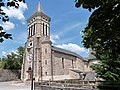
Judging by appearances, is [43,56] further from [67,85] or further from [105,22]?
[105,22]

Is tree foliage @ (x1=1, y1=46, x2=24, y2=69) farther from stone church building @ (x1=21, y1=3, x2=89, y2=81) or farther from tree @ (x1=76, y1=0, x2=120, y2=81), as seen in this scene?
tree @ (x1=76, y1=0, x2=120, y2=81)

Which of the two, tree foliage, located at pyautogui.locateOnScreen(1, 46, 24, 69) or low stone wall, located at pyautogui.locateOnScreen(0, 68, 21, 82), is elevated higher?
tree foliage, located at pyautogui.locateOnScreen(1, 46, 24, 69)

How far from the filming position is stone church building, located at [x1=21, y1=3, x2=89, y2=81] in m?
45.3

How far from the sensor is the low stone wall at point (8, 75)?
171 ft

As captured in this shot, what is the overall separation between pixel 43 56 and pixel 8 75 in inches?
504

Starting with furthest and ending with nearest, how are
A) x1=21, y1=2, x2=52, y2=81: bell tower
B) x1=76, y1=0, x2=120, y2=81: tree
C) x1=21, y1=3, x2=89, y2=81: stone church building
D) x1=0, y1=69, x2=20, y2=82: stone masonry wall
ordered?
1. x1=0, y1=69, x2=20, y2=82: stone masonry wall
2. x1=21, y1=2, x2=52, y2=81: bell tower
3. x1=21, y1=3, x2=89, y2=81: stone church building
4. x1=76, y1=0, x2=120, y2=81: tree

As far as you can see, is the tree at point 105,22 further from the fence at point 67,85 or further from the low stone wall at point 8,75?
the low stone wall at point 8,75

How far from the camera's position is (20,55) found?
202ft

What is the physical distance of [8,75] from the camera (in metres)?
53.3

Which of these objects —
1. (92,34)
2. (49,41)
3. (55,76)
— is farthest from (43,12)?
(92,34)

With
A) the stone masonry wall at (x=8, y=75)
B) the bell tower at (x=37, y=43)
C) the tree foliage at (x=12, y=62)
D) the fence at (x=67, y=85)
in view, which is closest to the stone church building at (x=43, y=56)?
the bell tower at (x=37, y=43)

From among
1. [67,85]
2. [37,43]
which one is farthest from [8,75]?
[67,85]

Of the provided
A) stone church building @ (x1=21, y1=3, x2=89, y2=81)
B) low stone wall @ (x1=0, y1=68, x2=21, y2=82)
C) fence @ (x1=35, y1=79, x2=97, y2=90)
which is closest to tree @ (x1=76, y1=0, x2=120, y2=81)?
fence @ (x1=35, y1=79, x2=97, y2=90)

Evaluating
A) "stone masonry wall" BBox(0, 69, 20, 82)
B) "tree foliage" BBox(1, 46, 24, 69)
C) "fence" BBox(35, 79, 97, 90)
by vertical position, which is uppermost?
"tree foliage" BBox(1, 46, 24, 69)
